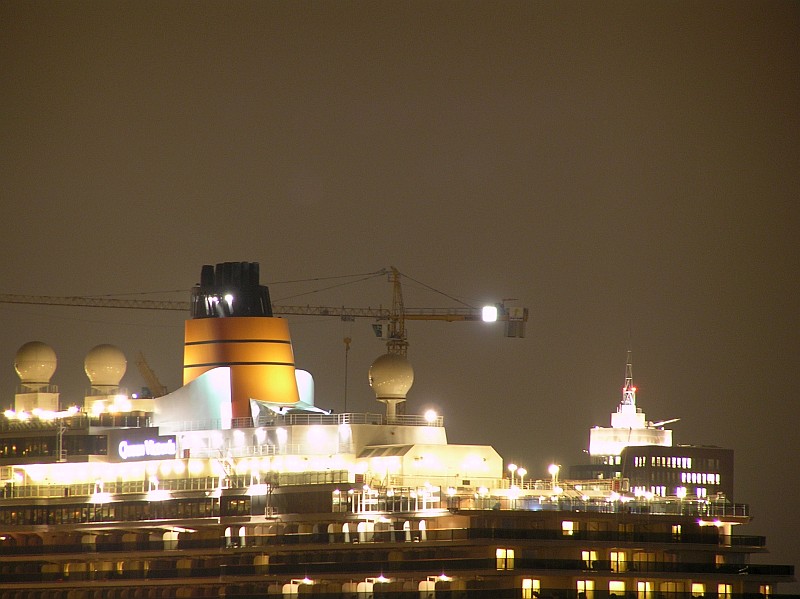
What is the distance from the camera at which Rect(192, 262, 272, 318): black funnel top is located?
298 feet

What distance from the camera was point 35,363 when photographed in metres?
92.6

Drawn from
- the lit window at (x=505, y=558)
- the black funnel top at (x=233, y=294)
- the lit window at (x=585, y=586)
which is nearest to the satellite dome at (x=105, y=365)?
the black funnel top at (x=233, y=294)

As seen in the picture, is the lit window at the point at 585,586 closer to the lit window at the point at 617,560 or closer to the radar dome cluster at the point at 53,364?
the lit window at the point at 617,560

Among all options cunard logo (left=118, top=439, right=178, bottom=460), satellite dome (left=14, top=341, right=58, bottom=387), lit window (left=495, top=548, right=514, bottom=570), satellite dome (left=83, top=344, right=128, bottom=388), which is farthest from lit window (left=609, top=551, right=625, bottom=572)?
satellite dome (left=14, top=341, right=58, bottom=387)

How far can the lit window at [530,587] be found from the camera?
77.1 meters

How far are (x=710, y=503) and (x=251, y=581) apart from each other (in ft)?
56.6

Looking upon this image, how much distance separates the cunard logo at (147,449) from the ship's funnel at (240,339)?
9.98 feet

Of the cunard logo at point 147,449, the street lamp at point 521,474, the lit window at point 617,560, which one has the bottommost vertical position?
the lit window at point 617,560

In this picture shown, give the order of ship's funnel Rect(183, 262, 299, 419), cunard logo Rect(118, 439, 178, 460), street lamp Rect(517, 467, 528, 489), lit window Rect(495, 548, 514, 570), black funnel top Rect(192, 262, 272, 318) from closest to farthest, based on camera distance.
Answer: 1. lit window Rect(495, 548, 514, 570)
2. street lamp Rect(517, 467, 528, 489)
3. cunard logo Rect(118, 439, 178, 460)
4. ship's funnel Rect(183, 262, 299, 419)
5. black funnel top Rect(192, 262, 272, 318)

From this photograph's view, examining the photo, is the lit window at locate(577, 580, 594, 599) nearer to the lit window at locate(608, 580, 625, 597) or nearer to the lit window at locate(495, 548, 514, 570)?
the lit window at locate(608, 580, 625, 597)

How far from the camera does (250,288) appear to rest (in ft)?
299

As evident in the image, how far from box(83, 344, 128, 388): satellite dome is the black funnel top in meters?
3.79

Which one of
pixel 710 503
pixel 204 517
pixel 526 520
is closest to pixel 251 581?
pixel 204 517

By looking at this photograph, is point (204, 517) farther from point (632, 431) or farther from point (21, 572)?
point (632, 431)
